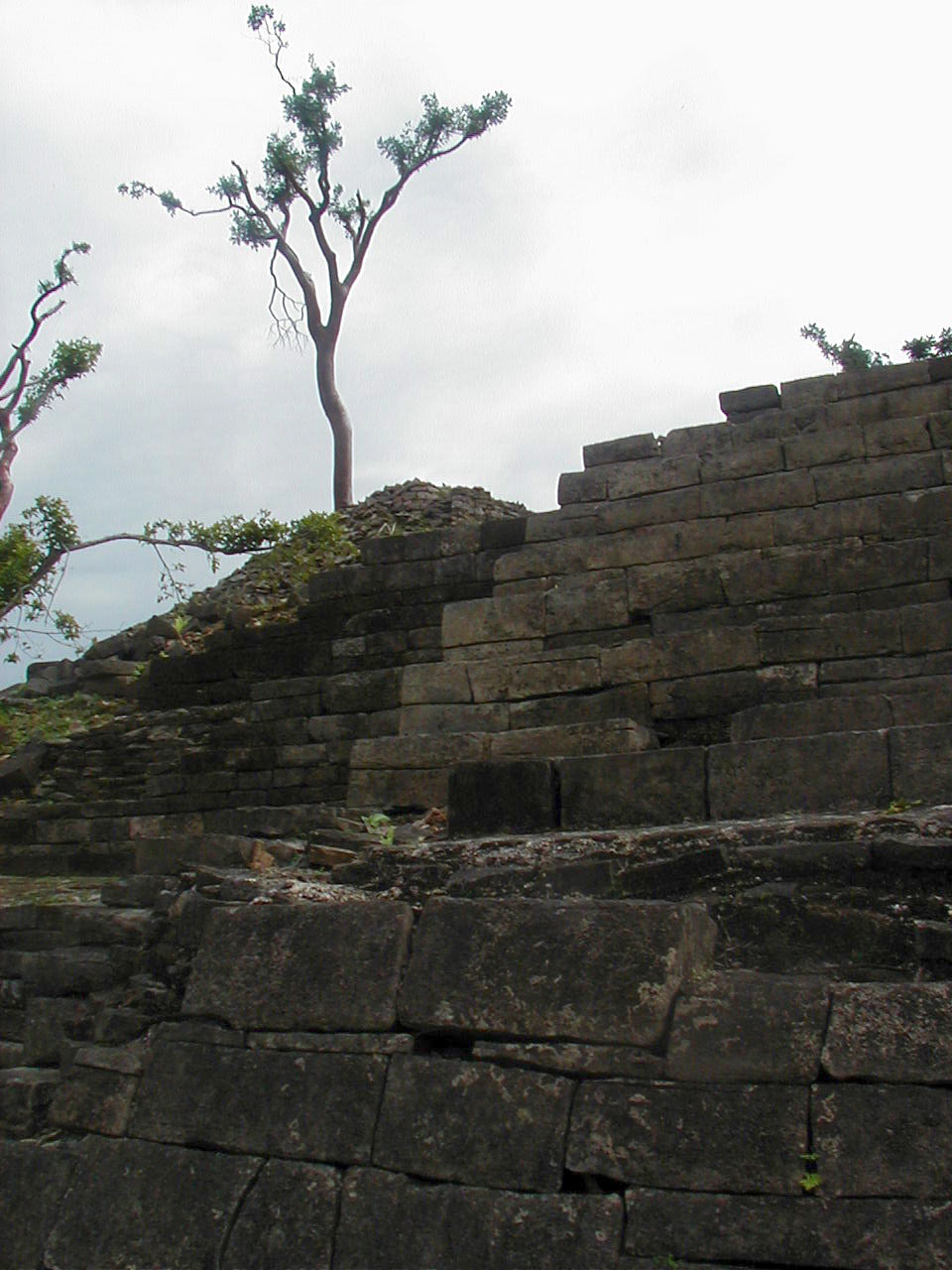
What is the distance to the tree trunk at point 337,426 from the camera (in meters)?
21.4

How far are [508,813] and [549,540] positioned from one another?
11.4ft

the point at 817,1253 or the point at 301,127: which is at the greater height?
the point at 301,127

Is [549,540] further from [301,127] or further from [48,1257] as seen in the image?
[301,127]

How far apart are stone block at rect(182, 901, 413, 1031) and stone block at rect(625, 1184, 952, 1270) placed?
107 centimetres

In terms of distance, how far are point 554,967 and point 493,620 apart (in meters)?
4.37

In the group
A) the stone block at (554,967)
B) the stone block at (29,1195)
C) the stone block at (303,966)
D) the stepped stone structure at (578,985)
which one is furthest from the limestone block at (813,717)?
the stone block at (29,1195)

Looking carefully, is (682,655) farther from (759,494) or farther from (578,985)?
(578,985)

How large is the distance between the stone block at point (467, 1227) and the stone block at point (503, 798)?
190 centimetres

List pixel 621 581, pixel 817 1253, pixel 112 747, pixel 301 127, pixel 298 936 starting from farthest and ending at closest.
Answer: pixel 301 127 < pixel 112 747 < pixel 621 581 < pixel 298 936 < pixel 817 1253

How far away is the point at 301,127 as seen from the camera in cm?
2334

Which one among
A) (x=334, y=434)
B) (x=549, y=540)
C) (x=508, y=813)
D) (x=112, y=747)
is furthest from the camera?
(x=334, y=434)

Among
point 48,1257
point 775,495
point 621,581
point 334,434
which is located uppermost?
point 334,434

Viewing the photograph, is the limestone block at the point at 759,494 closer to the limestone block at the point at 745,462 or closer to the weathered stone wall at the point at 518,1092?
the limestone block at the point at 745,462

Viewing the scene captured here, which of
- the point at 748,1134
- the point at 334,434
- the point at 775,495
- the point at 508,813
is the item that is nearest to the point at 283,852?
the point at 508,813
